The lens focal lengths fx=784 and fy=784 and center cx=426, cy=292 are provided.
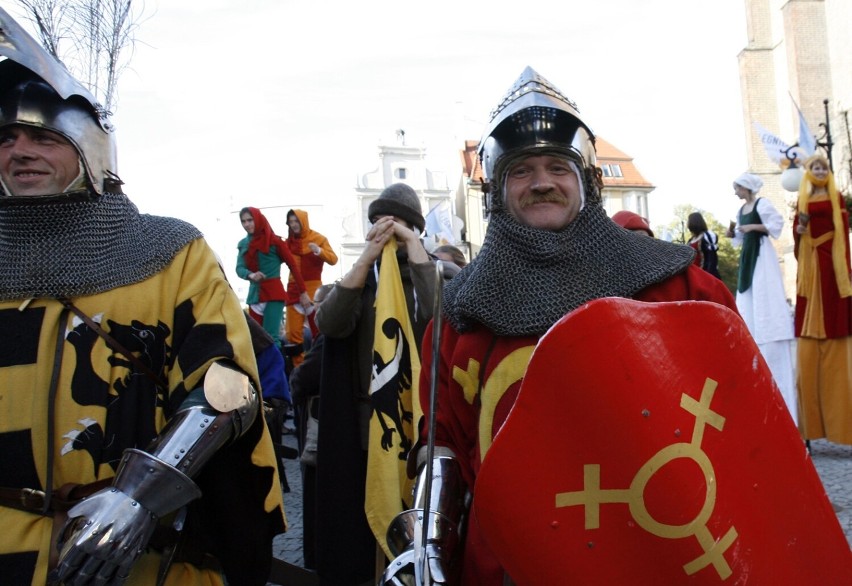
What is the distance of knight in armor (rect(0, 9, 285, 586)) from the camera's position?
1.93 meters

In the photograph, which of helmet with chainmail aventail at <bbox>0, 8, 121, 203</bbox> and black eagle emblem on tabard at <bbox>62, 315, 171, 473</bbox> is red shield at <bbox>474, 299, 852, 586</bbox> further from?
helmet with chainmail aventail at <bbox>0, 8, 121, 203</bbox>

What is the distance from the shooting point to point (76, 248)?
2.21 metres

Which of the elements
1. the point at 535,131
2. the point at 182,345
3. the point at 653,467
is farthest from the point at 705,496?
the point at 182,345

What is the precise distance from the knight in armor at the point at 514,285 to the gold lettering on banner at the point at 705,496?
0.43 metres

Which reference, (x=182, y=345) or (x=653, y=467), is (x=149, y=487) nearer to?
(x=182, y=345)

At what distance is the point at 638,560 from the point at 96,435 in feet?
4.59

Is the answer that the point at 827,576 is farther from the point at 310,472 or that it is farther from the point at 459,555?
the point at 310,472

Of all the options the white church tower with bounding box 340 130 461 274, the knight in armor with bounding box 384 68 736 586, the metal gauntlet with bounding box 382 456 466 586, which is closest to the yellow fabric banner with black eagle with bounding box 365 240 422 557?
the knight in armor with bounding box 384 68 736 586

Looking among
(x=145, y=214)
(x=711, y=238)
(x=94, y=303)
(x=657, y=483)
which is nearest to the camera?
(x=657, y=483)

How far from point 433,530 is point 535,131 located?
1033 millimetres

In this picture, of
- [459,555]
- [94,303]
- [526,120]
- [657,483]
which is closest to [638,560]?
[657,483]

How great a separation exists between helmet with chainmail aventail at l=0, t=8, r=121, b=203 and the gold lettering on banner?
166cm

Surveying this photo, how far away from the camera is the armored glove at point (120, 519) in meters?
1.75

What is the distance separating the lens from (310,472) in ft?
13.5
